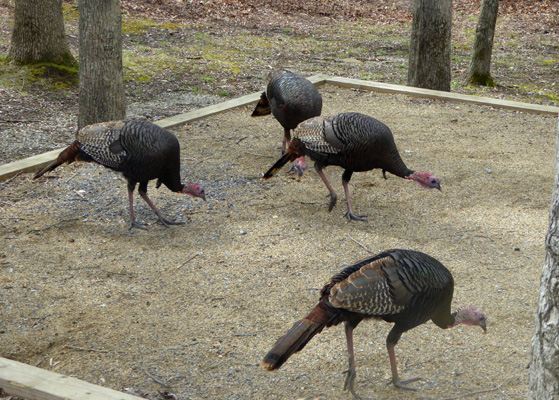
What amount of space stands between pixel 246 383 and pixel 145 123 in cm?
243

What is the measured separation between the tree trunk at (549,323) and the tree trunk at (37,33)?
788 centimetres

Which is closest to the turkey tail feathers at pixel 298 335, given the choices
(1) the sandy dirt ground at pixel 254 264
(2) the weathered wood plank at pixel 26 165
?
(1) the sandy dirt ground at pixel 254 264

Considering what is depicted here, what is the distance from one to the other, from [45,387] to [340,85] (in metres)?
6.81

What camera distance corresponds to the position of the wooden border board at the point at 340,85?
6.02 metres

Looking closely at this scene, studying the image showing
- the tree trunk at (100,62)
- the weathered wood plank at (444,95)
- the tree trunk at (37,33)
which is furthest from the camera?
the tree trunk at (37,33)

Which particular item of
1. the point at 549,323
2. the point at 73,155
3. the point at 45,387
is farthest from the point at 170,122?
the point at 549,323

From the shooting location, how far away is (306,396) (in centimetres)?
317

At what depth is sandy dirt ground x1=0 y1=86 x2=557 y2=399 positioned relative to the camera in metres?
3.38

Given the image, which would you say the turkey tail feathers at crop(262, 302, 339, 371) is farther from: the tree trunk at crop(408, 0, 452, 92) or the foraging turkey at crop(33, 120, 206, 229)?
the tree trunk at crop(408, 0, 452, 92)

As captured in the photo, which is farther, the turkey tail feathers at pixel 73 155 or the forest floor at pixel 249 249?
the turkey tail feathers at pixel 73 155

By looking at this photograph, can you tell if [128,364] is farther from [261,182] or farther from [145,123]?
[261,182]

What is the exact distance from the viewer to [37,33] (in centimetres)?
860

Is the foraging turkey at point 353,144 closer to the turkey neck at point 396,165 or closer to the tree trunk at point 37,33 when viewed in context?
the turkey neck at point 396,165

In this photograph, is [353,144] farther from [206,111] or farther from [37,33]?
[37,33]
